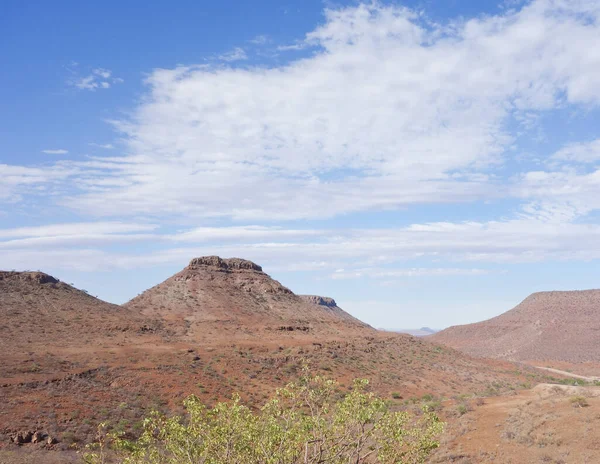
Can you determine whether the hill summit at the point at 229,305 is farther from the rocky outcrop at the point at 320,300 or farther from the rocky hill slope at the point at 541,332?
the rocky outcrop at the point at 320,300

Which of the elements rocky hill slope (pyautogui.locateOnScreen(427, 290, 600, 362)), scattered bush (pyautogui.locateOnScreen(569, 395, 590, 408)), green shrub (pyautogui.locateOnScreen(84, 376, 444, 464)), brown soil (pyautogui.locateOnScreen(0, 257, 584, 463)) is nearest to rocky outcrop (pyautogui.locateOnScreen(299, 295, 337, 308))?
rocky hill slope (pyautogui.locateOnScreen(427, 290, 600, 362))

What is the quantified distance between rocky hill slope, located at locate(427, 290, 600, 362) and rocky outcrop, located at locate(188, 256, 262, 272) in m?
53.8

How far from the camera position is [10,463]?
68.8 ft

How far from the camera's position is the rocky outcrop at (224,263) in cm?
8331

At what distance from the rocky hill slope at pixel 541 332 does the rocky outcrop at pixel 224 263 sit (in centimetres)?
5384

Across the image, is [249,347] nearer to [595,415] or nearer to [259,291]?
[259,291]

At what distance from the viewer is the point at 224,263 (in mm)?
85562

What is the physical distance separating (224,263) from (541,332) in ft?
241

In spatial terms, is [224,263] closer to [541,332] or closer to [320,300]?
[320,300]

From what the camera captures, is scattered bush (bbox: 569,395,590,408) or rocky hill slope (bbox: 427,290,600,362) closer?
scattered bush (bbox: 569,395,590,408)

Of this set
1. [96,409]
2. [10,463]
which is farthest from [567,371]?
[10,463]

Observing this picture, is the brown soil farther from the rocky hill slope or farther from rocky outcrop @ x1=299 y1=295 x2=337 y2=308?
rocky outcrop @ x1=299 y1=295 x2=337 y2=308

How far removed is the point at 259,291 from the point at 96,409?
4998 cm

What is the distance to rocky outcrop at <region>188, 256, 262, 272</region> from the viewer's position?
83.3 m
